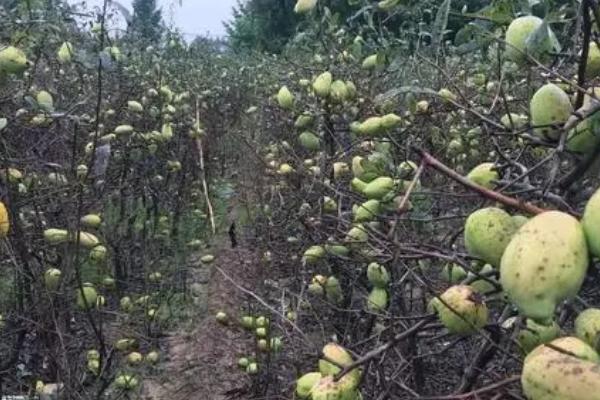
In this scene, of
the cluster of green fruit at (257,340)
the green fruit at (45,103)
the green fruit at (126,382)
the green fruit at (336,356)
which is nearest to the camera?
the green fruit at (336,356)

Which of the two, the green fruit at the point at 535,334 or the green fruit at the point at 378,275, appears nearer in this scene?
the green fruit at the point at 535,334

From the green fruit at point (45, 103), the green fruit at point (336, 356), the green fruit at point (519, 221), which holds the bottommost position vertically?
the green fruit at point (336, 356)

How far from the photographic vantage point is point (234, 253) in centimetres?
486

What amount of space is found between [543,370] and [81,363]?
235 cm

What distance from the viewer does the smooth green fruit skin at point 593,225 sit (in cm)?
66

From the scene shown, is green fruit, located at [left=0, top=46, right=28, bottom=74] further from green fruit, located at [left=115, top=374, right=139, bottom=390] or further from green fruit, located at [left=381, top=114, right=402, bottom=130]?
green fruit, located at [left=115, top=374, right=139, bottom=390]

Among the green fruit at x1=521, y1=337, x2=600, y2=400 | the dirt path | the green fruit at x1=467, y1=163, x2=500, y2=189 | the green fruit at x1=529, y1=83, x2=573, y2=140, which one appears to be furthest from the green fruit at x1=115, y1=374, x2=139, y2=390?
the green fruit at x1=521, y1=337, x2=600, y2=400

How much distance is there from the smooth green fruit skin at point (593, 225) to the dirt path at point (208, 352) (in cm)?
253

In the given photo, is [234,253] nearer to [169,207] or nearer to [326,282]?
[169,207]

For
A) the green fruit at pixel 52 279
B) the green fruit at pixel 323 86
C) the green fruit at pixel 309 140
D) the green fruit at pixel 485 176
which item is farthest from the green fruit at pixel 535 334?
the green fruit at pixel 309 140

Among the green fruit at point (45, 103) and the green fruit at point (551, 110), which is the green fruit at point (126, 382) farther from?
the green fruit at point (551, 110)

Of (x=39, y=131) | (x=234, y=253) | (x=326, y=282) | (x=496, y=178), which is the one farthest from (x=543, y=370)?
(x=234, y=253)

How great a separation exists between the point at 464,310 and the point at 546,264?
0.81 ft

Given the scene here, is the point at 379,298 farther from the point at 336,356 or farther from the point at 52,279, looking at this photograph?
the point at 52,279
